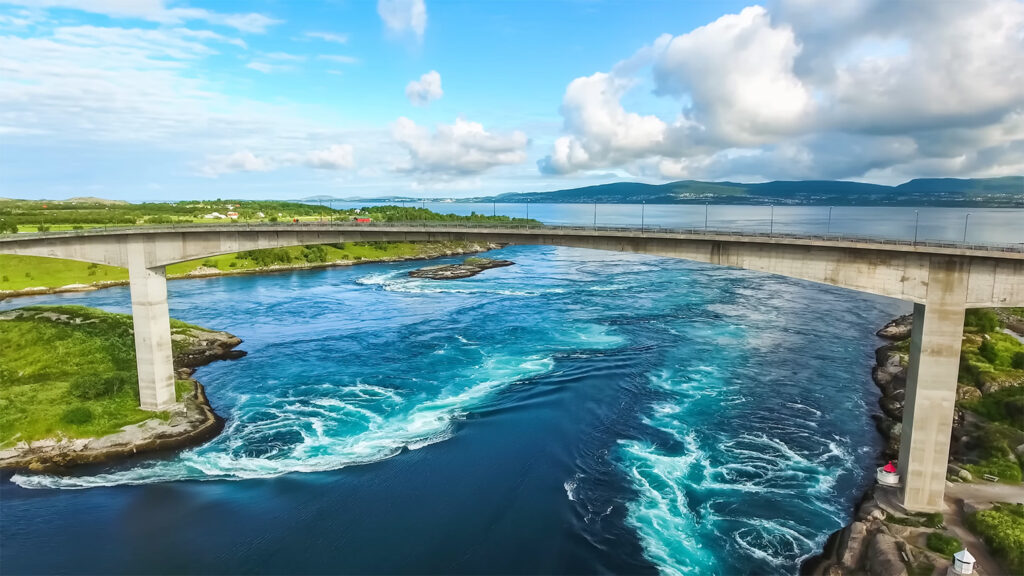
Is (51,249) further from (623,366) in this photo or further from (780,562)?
(780,562)

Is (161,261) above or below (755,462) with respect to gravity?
above

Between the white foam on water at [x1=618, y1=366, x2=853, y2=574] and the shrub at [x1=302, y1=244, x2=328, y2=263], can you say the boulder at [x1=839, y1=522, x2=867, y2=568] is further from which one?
the shrub at [x1=302, y1=244, x2=328, y2=263]

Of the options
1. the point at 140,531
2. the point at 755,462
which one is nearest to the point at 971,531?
the point at 755,462

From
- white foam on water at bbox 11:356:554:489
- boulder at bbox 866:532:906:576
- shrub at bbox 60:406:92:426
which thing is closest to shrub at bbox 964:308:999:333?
boulder at bbox 866:532:906:576

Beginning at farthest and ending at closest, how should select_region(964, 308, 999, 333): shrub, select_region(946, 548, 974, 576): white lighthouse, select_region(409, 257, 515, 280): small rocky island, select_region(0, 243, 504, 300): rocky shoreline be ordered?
select_region(409, 257, 515, 280): small rocky island → select_region(0, 243, 504, 300): rocky shoreline → select_region(964, 308, 999, 333): shrub → select_region(946, 548, 974, 576): white lighthouse

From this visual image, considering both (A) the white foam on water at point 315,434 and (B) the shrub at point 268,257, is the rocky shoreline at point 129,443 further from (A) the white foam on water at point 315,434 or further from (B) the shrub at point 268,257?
(B) the shrub at point 268,257

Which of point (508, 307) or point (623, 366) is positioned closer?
point (623, 366)
